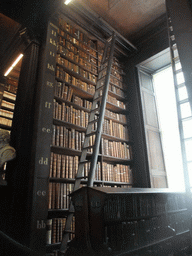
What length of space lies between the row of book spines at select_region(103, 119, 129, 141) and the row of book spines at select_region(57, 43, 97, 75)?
106 centimetres

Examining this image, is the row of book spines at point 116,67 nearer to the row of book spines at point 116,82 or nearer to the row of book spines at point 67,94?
the row of book spines at point 116,82

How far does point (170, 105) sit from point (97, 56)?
78.6 inches

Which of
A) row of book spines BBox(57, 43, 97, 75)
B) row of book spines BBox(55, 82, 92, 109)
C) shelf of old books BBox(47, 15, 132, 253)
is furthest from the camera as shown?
row of book spines BBox(57, 43, 97, 75)

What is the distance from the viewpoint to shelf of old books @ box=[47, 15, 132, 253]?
2416 mm

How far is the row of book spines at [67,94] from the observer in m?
2.87

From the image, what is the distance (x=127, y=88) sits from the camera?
4383 millimetres

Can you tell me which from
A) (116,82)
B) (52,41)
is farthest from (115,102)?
(52,41)

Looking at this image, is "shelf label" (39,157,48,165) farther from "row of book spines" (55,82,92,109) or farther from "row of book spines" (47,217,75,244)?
"row of book spines" (55,82,92,109)

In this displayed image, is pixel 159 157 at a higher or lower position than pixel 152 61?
lower

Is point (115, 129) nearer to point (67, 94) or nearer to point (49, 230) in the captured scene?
point (67, 94)

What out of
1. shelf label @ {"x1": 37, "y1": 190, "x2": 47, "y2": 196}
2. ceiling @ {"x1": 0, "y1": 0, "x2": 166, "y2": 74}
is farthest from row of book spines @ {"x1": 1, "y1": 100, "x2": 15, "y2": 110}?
shelf label @ {"x1": 37, "y1": 190, "x2": 47, "y2": 196}

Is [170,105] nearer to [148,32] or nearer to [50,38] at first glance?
[148,32]

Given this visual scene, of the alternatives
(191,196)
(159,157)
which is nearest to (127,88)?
(159,157)

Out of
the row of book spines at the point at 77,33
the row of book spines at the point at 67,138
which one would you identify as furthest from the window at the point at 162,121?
the row of book spines at the point at 67,138
